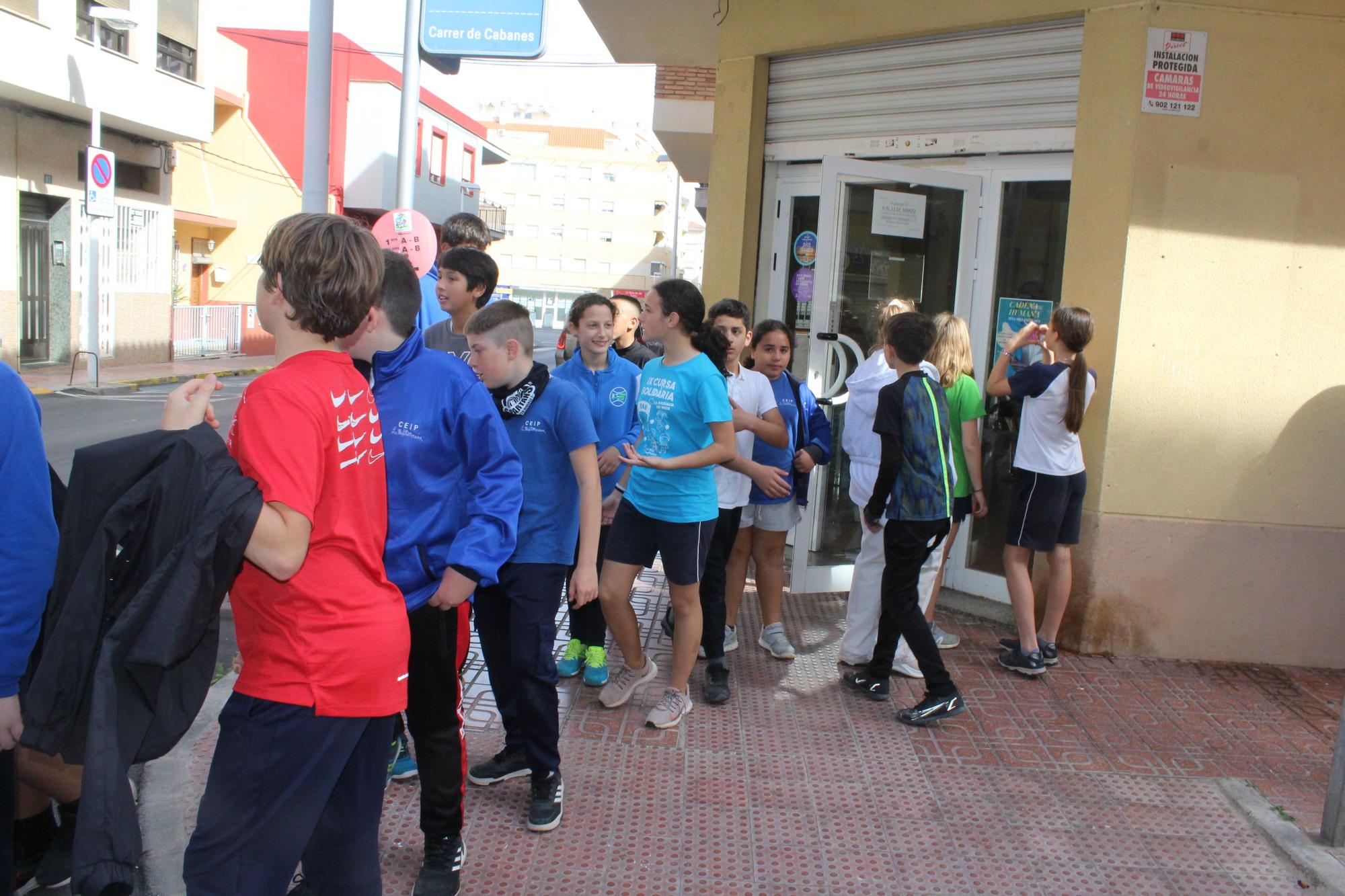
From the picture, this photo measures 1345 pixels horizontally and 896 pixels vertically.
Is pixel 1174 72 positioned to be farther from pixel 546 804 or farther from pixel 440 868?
pixel 440 868

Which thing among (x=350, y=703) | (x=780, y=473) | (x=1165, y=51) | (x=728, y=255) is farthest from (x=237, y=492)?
(x=728, y=255)

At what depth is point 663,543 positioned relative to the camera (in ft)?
14.2

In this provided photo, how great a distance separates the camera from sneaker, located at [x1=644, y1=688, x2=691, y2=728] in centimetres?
444

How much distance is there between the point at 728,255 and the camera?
7.54 metres

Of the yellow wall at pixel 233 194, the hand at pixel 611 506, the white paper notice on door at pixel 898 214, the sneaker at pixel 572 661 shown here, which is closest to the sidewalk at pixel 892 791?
the sneaker at pixel 572 661

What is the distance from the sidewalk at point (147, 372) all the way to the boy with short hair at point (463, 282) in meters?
11.6

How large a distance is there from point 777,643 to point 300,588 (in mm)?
3727

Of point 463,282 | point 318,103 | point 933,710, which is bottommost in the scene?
point 933,710

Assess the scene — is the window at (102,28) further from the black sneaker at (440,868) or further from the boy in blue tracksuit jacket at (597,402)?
the black sneaker at (440,868)

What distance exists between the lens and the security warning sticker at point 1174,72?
5.41 metres

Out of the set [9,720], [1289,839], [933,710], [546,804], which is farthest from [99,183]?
[1289,839]

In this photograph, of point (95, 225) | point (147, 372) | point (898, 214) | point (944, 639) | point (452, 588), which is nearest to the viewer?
point (452, 588)

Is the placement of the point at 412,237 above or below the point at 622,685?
above

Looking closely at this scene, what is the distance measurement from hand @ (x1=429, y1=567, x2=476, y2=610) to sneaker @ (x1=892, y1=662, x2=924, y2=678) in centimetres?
306
